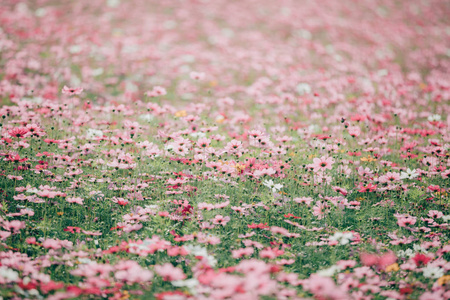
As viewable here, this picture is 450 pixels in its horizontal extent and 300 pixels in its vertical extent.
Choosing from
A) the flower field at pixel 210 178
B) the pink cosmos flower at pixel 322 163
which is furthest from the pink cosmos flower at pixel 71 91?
the pink cosmos flower at pixel 322 163

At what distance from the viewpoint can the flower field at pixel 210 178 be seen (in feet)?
7.82

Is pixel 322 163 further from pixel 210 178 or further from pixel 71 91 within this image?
pixel 71 91

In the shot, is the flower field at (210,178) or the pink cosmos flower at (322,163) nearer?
the flower field at (210,178)

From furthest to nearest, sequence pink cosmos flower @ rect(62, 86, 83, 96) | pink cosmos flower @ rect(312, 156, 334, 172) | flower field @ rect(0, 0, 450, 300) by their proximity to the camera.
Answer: pink cosmos flower @ rect(62, 86, 83, 96), pink cosmos flower @ rect(312, 156, 334, 172), flower field @ rect(0, 0, 450, 300)

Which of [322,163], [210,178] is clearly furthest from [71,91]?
[322,163]

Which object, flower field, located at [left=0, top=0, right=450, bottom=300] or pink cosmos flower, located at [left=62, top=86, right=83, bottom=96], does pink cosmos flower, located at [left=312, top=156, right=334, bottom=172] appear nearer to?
flower field, located at [left=0, top=0, right=450, bottom=300]

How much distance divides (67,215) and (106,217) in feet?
1.10

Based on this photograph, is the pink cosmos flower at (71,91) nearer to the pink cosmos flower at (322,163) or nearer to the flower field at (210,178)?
the flower field at (210,178)

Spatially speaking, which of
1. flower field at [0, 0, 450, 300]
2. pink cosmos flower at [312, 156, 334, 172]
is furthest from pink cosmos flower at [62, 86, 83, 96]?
pink cosmos flower at [312, 156, 334, 172]

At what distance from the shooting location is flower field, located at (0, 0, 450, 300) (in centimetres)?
238

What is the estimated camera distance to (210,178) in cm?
359

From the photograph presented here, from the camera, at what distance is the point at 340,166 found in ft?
13.7

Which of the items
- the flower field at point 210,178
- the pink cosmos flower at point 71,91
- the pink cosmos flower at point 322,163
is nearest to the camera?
the flower field at point 210,178

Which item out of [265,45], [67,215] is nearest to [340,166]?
[67,215]
